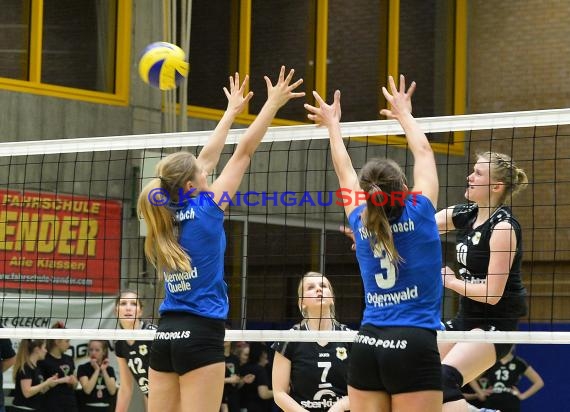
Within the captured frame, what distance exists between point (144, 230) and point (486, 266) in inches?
A: 286

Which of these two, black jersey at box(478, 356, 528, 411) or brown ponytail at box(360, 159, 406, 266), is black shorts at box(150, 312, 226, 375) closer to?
brown ponytail at box(360, 159, 406, 266)

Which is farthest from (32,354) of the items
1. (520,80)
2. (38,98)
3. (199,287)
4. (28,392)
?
(520,80)

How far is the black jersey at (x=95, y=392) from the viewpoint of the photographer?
12.5 meters

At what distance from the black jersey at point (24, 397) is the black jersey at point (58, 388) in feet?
0.32

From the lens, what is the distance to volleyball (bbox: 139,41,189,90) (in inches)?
336

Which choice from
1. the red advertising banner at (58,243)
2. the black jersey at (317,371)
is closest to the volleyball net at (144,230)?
the red advertising banner at (58,243)

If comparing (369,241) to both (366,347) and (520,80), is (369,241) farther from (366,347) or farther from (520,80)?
(520,80)

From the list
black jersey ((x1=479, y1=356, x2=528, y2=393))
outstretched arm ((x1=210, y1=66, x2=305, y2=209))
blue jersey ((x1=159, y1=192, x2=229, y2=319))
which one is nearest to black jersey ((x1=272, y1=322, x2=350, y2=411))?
blue jersey ((x1=159, y1=192, x2=229, y2=319))

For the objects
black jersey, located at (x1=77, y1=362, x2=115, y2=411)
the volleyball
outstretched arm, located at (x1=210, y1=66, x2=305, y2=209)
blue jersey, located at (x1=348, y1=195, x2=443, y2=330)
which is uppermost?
the volleyball

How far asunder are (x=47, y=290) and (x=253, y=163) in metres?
3.24

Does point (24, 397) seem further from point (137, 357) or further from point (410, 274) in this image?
point (410, 274)

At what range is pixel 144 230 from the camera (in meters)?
13.1

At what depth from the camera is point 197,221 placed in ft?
18.4

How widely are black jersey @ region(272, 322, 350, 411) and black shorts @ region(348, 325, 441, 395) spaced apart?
2388mm
